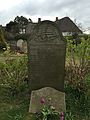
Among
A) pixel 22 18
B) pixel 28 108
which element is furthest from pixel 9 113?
pixel 22 18

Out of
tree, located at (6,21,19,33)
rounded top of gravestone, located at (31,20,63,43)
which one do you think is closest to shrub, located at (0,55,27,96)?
rounded top of gravestone, located at (31,20,63,43)

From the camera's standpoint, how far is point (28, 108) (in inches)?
267

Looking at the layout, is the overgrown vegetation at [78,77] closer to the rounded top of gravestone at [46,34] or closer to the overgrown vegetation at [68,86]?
the overgrown vegetation at [68,86]

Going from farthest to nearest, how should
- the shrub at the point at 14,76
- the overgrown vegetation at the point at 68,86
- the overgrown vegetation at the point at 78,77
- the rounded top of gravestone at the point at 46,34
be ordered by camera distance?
the shrub at the point at 14,76 → the rounded top of gravestone at the point at 46,34 → the overgrown vegetation at the point at 78,77 → the overgrown vegetation at the point at 68,86

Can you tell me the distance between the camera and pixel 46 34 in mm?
7281

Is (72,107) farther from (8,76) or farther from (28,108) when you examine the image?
(8,76)

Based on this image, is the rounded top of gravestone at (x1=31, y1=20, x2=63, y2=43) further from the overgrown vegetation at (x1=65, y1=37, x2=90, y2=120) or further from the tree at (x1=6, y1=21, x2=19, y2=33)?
the tree at (x1=6, y1=21, x2=19, y2=33)

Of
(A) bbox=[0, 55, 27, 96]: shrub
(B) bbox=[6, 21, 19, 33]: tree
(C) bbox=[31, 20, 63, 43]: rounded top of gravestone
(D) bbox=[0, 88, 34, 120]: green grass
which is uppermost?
(B) bbox=[6, 21, 19, 33]: tree

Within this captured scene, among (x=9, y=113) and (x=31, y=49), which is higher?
(x=31, y=49)

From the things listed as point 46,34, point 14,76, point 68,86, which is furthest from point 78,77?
point 14,76

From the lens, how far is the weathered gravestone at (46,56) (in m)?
7.27

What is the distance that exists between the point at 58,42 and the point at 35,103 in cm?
162

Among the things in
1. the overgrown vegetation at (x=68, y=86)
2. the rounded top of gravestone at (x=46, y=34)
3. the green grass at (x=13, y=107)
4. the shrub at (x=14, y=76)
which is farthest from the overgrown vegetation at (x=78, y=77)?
the shrub at (x=14, y=76)

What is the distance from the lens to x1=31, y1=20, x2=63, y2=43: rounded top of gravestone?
7.27m
